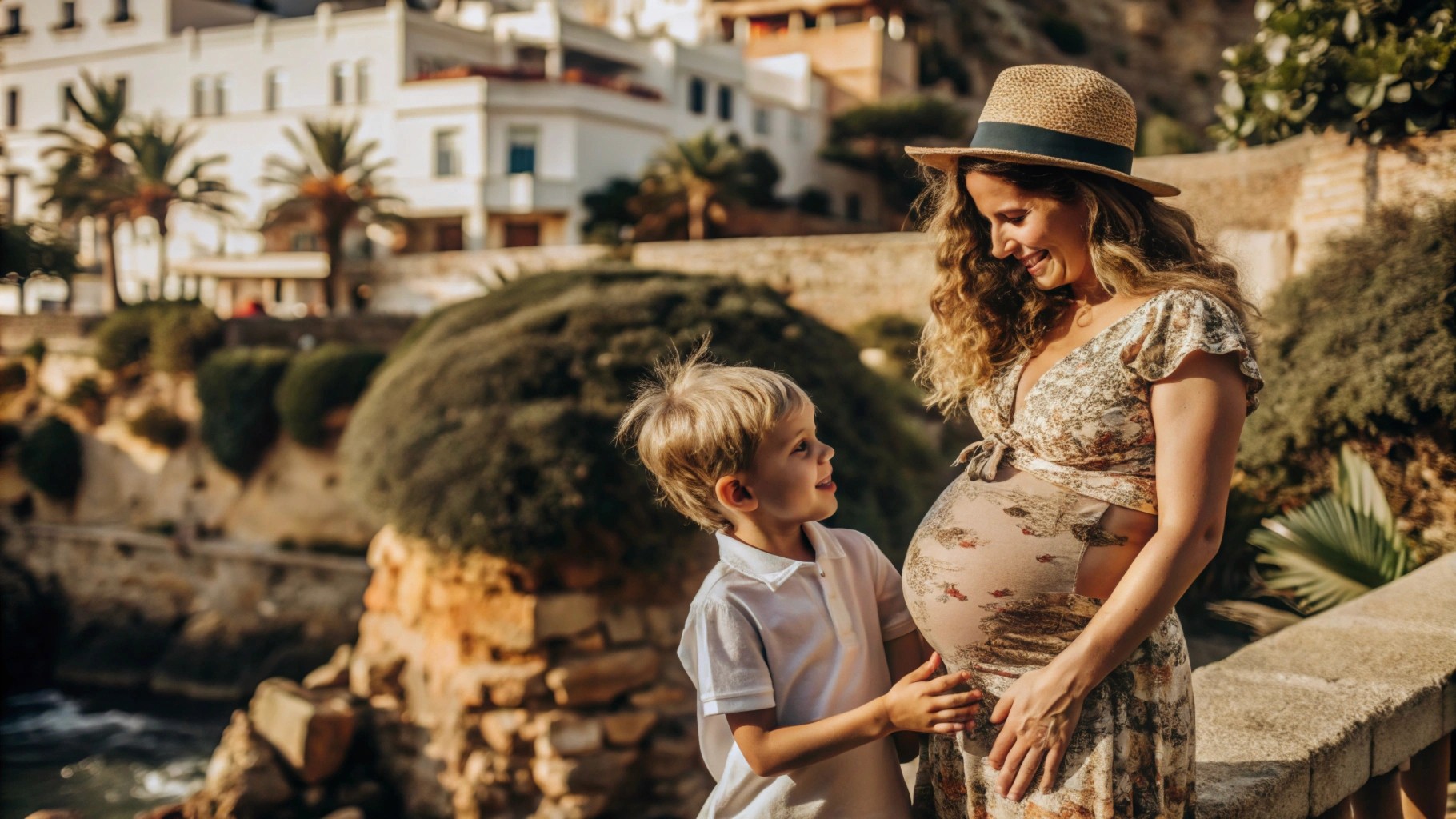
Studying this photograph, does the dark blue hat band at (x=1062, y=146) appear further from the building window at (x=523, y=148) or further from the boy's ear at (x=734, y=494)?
the building window at (x=523, y=148)

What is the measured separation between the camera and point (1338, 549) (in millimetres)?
5188

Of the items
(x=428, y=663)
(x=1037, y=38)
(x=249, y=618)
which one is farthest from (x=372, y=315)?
(x=1037, y=38)

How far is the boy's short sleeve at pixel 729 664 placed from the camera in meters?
1.90

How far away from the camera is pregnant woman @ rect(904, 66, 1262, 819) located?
5.82 ft

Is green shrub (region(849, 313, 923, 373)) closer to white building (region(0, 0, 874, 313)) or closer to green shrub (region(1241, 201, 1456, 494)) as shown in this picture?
green shrub (region(1241, 201, 1456, 494))

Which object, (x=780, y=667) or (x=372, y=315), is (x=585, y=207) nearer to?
(x=372, y=315)

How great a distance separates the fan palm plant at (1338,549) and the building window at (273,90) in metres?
35.5

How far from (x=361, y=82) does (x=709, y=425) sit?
3504 cm

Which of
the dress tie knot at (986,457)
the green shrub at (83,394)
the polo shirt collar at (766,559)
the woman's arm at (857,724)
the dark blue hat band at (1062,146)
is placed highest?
the dark blue hat band at (1062,146)

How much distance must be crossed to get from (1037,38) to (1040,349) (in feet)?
168

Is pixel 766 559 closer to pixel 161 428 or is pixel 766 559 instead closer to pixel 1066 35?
pixel 161 428

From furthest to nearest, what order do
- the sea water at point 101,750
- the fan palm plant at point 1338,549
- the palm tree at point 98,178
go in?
the palm tree at point 98,178 → the sea water at point 101,750 → the fan palm plant at point 1338,549

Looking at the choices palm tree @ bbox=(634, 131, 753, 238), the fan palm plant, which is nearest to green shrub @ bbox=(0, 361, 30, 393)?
palm tree @ bbox=(634, 131, 753, 238)

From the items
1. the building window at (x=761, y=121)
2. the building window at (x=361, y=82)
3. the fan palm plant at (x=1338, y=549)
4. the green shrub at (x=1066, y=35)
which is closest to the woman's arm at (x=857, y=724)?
the fan palm plant at (x=1338, y=549)
